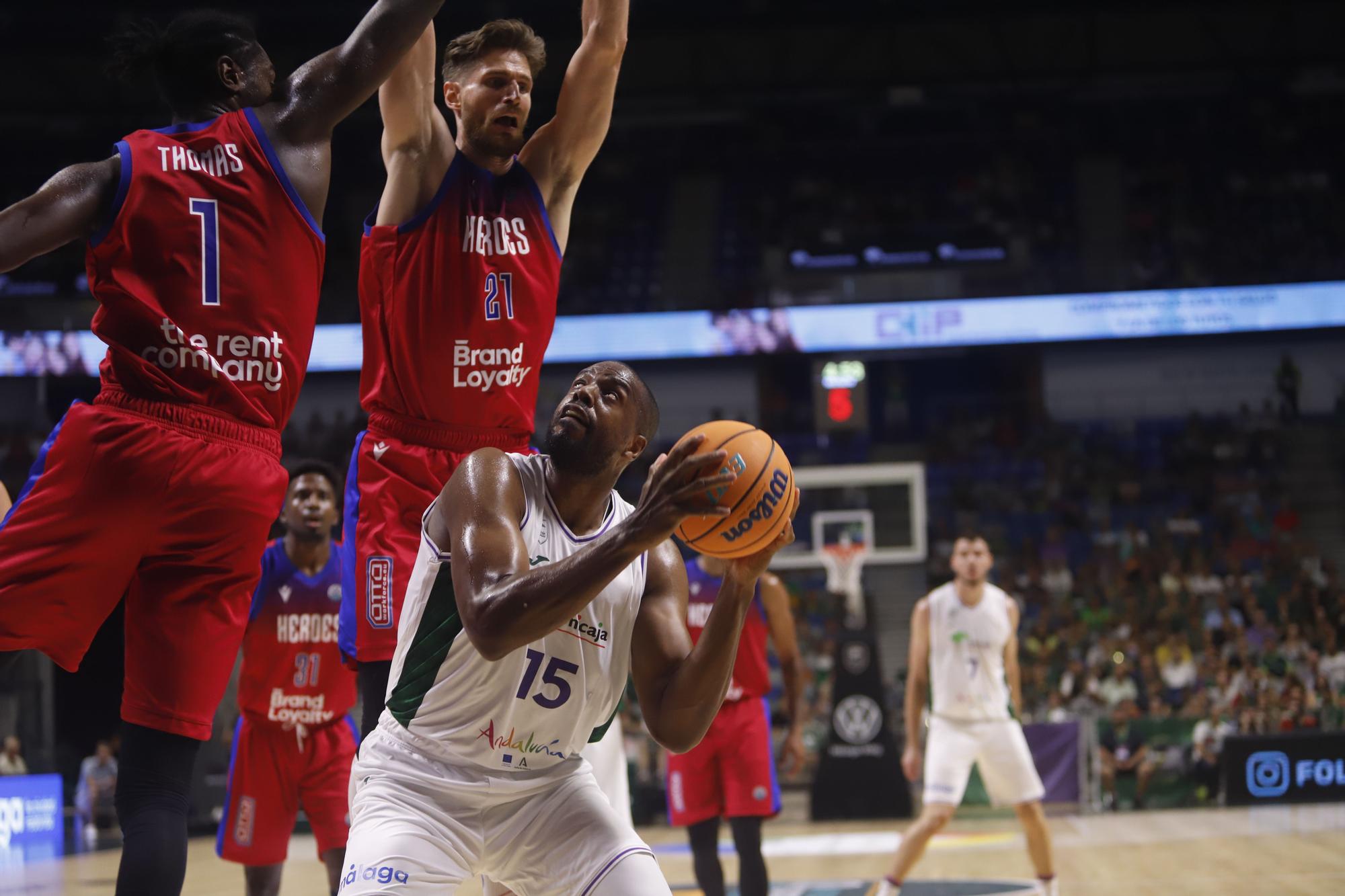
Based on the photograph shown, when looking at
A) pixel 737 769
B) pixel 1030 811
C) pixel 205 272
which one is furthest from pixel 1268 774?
pixel 205 272

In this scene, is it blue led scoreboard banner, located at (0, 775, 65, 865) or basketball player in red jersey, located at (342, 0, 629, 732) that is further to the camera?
blue led scoreboard banner, located at (0, 775, 65, 865)

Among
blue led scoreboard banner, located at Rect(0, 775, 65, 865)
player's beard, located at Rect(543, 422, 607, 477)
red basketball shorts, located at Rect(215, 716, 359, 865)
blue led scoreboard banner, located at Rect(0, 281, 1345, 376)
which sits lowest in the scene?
blue led scoreboard banner, located at Rect(0, 775, 65, 865)

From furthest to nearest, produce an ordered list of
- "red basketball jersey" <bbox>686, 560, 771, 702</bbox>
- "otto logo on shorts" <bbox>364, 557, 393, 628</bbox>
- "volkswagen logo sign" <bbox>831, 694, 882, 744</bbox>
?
"volkswagen logo sign" <bbox>831, 694, 882, 744</bbox>
"red basketball jersey" <bbox>686, 560, 771, 702</bbox>
"otto logo on shorts" <bbox>364, 557, 393, 628</bbox>

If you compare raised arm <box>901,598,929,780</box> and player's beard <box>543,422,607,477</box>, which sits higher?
player's beard <box>543,422,607,477</box>

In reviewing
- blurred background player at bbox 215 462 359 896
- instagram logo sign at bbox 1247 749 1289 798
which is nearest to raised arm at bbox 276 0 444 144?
blurred background player at bbox 215 462 359 896

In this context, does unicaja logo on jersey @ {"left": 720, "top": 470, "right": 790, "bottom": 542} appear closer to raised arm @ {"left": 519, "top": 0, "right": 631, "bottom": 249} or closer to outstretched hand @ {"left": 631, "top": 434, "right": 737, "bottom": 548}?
outstretched hand @ {"left": 631, "top": 434, "right": 737, "bottom": 548}

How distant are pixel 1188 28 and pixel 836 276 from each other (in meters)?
8.32

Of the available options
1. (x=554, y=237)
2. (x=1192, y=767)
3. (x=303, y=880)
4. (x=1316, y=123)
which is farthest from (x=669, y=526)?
(x=1316, y=123)

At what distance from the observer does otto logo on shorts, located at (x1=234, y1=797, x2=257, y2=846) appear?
589 cm

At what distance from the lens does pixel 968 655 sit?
8.56 m

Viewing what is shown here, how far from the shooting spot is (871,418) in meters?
21.5

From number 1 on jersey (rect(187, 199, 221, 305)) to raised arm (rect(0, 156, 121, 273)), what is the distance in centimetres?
19

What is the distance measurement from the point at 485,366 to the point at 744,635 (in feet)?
12.8

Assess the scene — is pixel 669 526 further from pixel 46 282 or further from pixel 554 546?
pixel 46 282
